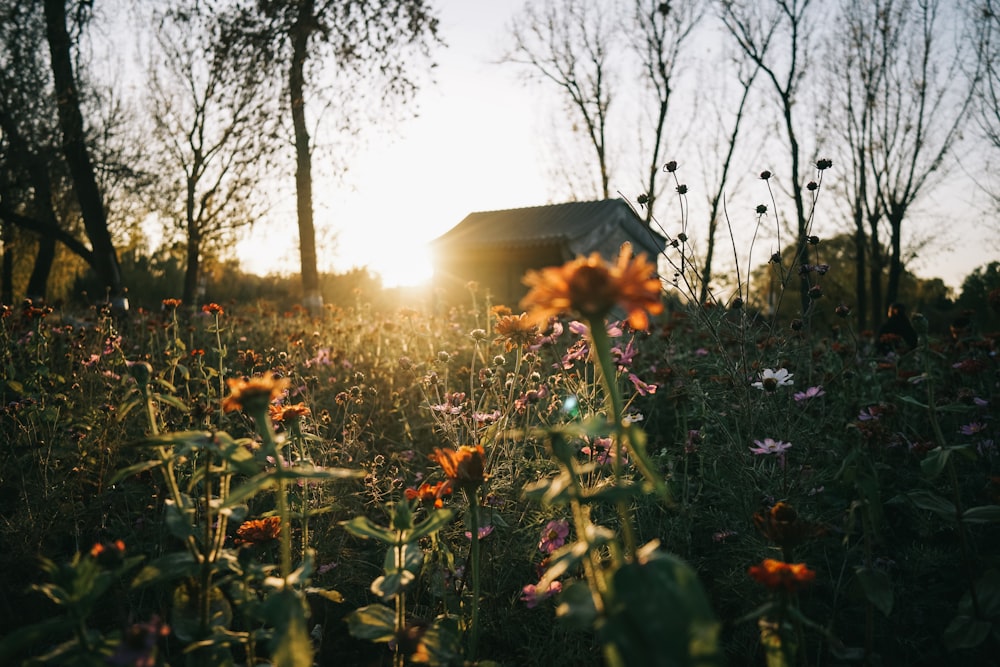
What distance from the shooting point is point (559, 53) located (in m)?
19.2

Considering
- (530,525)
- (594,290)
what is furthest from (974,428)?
(594,290)

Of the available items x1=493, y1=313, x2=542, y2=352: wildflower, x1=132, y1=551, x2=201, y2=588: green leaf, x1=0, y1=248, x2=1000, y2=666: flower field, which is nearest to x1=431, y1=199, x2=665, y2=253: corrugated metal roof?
x1=0, y1=248, x2=1000, y2=666: flower field

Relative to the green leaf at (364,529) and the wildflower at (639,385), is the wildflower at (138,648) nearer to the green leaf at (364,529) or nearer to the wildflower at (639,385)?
the green leaf at (364,529)

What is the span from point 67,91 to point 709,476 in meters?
9.82

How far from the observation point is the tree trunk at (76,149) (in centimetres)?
796

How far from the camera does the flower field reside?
922 mm

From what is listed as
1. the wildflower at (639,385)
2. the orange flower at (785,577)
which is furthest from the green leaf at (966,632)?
the wildflower at (639,385)

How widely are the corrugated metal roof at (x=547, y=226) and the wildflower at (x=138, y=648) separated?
497 inches

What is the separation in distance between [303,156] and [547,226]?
6800 mm

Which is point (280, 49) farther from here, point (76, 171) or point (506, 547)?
point (506, 547)

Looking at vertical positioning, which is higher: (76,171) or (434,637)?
(76,171)

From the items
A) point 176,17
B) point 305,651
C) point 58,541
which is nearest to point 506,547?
point 305,651

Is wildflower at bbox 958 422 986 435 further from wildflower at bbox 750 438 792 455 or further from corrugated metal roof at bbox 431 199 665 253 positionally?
corrugated metal roof at bbox 431 199 665 253

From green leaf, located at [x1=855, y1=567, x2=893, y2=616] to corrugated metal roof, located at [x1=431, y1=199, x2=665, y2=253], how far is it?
12026mm
